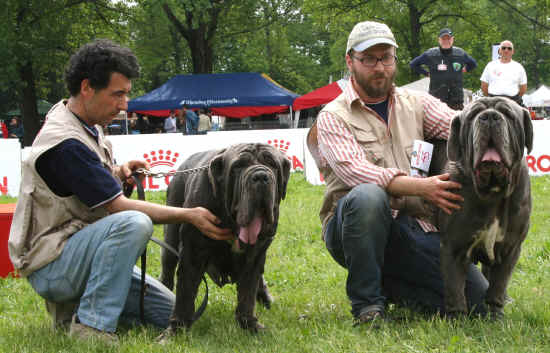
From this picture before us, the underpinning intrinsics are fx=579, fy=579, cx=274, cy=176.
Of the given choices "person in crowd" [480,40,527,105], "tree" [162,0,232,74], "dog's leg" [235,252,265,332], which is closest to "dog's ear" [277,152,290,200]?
"dog's leg" [235,252,265,332]

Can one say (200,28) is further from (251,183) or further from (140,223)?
(251,183)

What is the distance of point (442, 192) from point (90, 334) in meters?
2.16

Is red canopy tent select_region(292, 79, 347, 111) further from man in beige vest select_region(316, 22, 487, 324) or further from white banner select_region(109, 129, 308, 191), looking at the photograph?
man in beige vest select_region(316, 22, 487, 324)

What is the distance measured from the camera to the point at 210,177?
343 cm

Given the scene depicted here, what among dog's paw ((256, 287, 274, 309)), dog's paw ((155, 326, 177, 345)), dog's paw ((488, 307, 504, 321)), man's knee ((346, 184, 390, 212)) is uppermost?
man's knee ((346, 184, 390, 212))

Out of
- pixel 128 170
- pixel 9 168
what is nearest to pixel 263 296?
pixel 128 170

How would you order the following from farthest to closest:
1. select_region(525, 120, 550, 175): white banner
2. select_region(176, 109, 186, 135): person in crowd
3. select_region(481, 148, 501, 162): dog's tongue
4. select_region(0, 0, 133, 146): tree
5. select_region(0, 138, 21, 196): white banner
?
select_region(176, 109, 186, 135): person in crowd, select_region(0, 0, 133, 146): tree, select_region(0, 138, 21, 196): white banner, select_region(525, 120, 550, 175): white banner, select_region(481, 148, 501, 162): dog's tongue

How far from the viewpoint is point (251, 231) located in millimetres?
3256

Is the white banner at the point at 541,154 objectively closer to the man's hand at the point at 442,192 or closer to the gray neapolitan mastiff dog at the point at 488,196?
the gray neapolitan mastiff dog at the point at 488,196

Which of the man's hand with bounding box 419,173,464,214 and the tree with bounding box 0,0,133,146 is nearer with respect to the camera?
the man's hand with bounding box 419,173,464,214

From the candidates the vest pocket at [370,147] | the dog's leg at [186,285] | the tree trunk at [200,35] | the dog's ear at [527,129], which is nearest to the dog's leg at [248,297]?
the dog's leg at [186,285]

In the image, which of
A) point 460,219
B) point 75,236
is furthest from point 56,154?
point 460,219

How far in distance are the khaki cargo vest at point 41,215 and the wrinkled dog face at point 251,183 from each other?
0.83 meters

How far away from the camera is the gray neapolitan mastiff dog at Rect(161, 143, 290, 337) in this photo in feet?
10.5
